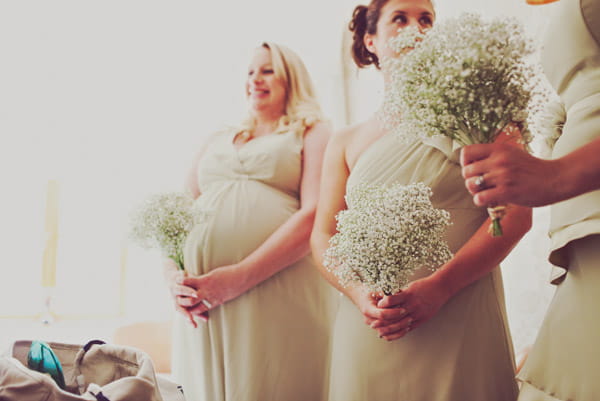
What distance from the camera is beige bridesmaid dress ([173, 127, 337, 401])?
87.7 inches

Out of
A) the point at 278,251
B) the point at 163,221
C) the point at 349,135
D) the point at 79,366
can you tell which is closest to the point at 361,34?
the point at 349,135

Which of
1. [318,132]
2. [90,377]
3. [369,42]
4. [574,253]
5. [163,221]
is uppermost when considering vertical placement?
[369,42]

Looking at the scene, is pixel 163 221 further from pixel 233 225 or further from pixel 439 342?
pixel 439 342

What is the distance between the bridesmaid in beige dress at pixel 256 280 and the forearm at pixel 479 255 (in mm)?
807

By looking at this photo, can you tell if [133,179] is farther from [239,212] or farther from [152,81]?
[239,212]

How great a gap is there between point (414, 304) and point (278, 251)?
2.76ft

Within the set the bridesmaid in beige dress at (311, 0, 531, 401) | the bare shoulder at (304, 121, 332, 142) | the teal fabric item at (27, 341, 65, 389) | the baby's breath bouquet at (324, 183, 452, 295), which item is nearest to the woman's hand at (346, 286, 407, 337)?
the bridesmaid in beige dress at (311, 0, 531, 401)

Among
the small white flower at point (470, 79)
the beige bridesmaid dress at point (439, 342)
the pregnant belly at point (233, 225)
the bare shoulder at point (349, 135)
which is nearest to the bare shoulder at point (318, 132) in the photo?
the pregnant belly at point (233, 225)

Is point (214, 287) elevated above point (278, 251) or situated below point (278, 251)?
below

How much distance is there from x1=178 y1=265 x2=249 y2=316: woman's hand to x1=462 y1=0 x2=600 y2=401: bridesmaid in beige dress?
4.00ft

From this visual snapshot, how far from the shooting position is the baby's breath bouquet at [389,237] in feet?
4.35

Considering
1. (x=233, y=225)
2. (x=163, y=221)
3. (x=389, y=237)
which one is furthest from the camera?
(x=233, y=225)

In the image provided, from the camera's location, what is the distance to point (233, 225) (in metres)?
2.36

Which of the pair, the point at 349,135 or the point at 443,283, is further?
the point at 349,135
